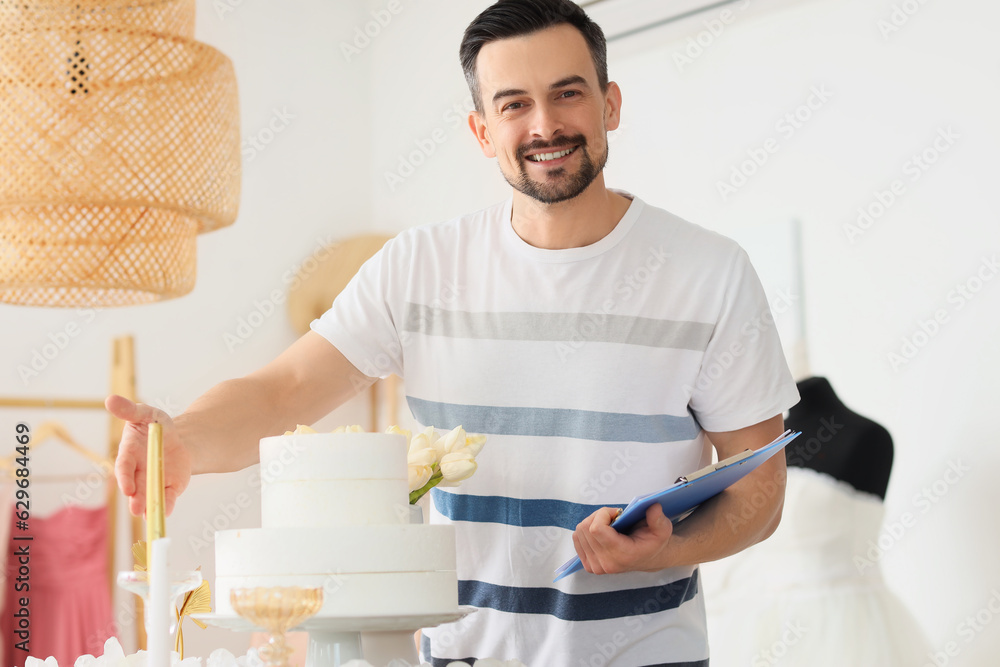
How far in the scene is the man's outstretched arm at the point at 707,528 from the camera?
0.94m

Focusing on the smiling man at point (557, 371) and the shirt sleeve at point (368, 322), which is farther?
the shirt sleeve at point (368, 322)

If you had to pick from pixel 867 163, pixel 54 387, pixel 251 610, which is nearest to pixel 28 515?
pixel 54 387

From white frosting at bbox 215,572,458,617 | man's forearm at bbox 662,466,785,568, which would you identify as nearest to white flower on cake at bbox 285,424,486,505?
white frosting at bbox 215,572,458,617

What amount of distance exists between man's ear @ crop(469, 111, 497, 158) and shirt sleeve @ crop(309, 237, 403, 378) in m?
0.19

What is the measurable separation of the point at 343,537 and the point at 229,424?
0.40 meters

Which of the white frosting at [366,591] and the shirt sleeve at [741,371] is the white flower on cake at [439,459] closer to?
the white frosting at [366,591]

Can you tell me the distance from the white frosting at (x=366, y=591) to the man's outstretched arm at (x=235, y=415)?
194 mm

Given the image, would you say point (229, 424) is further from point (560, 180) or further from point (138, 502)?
point (560, 180)

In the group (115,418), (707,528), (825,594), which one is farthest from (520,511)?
(115,418)

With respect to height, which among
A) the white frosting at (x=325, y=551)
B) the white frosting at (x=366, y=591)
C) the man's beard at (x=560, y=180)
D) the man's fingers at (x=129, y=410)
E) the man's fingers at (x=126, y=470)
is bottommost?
the white frosting at (x=366, y=591)

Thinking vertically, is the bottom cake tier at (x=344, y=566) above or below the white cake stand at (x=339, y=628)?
above

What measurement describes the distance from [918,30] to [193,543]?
7.50 ft

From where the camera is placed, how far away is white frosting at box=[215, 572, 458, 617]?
771mm

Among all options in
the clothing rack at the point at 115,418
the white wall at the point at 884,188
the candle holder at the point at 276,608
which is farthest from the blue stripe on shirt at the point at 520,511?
the clothing rack at the point at 115,418
